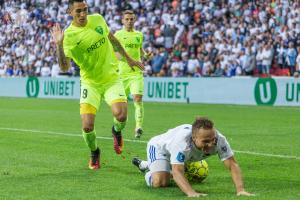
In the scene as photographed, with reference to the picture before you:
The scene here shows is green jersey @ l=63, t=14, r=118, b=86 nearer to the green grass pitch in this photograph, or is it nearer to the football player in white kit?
the green grass pitch

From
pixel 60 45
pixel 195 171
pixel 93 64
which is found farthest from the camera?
pixel 93 64

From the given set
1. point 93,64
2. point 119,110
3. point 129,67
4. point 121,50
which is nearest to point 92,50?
point 93,64

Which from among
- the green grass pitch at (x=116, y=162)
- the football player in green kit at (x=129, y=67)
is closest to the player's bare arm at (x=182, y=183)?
the green grass pitch at (x=116, y=162)

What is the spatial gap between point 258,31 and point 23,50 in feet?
39.3

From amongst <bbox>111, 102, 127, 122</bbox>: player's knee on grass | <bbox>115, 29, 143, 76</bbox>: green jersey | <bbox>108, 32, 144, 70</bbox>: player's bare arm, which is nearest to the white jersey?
<bbox>111, 102, 127, 122</bbox>: player's knee on grass

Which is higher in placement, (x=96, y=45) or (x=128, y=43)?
(x=96, y=45)

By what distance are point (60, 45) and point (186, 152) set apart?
3.00 meters

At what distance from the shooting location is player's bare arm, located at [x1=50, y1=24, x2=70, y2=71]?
9859 millimetres

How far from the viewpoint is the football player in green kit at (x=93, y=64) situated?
10.7m

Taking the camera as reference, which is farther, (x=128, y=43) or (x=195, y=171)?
(x=128, y=43)

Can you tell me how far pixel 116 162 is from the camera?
446 inches

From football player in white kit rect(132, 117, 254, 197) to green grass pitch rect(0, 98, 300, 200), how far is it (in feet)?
0.56

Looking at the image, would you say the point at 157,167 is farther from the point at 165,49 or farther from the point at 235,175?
the point at 165,49

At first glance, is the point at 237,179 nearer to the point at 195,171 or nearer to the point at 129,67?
the point at 195,171
